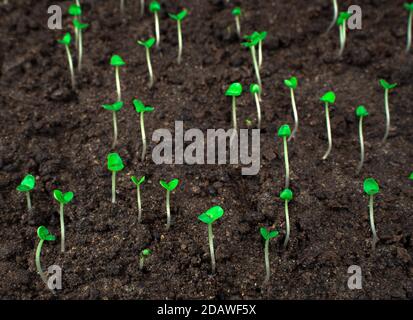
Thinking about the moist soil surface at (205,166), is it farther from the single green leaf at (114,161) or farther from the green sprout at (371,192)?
the single green leaf at (114,161)

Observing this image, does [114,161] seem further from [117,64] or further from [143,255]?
[117,64]

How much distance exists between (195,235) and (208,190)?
235 mm

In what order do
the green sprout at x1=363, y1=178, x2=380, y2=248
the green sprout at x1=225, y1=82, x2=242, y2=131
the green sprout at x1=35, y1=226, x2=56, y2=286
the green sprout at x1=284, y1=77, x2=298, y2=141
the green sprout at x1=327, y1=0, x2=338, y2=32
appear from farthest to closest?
the green sprout at x1=327, y1=0, x2=338, y2=32 < the green sprout at x1=284, y1=77, x2=298, y2=141 < the green sprout at x1=225, y1=82, x2=242, y2=131 < the green sprout at x1=363, y1=178, x2=380, y2=248 < the green sprout at x1=35, y1=226, x2=56, y2=286

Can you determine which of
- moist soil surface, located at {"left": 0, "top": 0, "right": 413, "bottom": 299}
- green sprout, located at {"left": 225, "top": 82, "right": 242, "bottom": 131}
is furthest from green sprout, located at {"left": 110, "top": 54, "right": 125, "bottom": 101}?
green sprout, located at {"left": 225, "top": 82, "right": 242, "bottom": 131}

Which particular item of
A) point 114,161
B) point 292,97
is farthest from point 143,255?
point 292,97

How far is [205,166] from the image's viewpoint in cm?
225

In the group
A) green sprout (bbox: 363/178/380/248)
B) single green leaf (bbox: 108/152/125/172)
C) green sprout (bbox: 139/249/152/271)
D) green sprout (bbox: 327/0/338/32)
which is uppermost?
green sprout (bbox: 327/0/338/32)

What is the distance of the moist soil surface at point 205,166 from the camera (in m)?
1.88

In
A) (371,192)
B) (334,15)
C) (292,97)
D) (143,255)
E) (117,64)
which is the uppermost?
(334,15)

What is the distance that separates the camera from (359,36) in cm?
291

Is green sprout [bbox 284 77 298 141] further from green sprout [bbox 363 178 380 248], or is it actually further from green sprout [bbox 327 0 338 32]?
green sprout [bbox 327 0 338 32]

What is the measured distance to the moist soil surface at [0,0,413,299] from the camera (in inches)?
74.0

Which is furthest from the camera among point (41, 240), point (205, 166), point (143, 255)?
point (205, 166)

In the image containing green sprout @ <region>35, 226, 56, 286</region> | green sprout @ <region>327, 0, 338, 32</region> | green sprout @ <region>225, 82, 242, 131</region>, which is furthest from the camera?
green sprout @ <region>327, 0, 338, 32</region>
